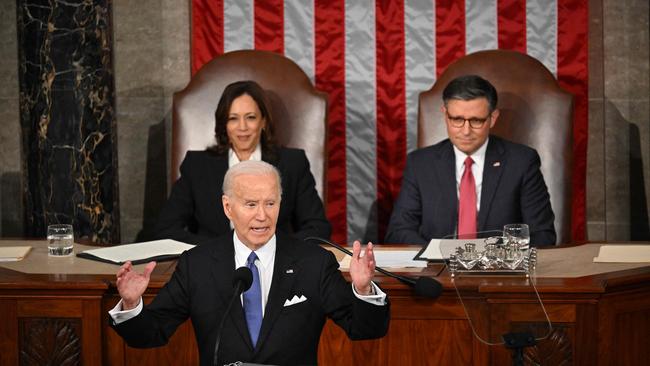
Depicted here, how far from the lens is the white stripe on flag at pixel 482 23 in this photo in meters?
6.04

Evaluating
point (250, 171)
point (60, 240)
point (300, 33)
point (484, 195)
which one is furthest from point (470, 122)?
point (250, 171)

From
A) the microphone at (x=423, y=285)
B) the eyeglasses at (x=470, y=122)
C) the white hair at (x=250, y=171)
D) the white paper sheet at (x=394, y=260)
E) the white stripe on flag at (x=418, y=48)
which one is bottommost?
the microphone at (x=423, y=285)

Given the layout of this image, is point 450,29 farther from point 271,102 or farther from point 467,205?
point 467,205

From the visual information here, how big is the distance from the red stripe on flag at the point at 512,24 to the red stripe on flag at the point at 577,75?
0.19m

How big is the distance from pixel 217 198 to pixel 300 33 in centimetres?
130

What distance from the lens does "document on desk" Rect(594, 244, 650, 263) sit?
4.21 meters

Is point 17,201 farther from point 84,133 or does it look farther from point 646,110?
point 646,110

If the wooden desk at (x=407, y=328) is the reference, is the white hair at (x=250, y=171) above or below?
above

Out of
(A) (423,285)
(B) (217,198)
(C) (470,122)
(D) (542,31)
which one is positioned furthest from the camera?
(D) (542,31)

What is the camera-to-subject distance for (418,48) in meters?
6.10

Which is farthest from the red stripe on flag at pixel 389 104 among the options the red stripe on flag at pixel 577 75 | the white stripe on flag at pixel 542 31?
the red stripe on flag at pixel 577 75

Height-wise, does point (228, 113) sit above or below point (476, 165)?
above

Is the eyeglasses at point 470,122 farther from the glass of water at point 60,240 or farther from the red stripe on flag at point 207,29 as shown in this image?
the glass of water at point 60,240

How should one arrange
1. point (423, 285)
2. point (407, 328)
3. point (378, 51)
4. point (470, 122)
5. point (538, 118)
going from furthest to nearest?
point (378, 51)
point (538, 118)
point (470, 122)
point (407, 328)
point (423, 285)
